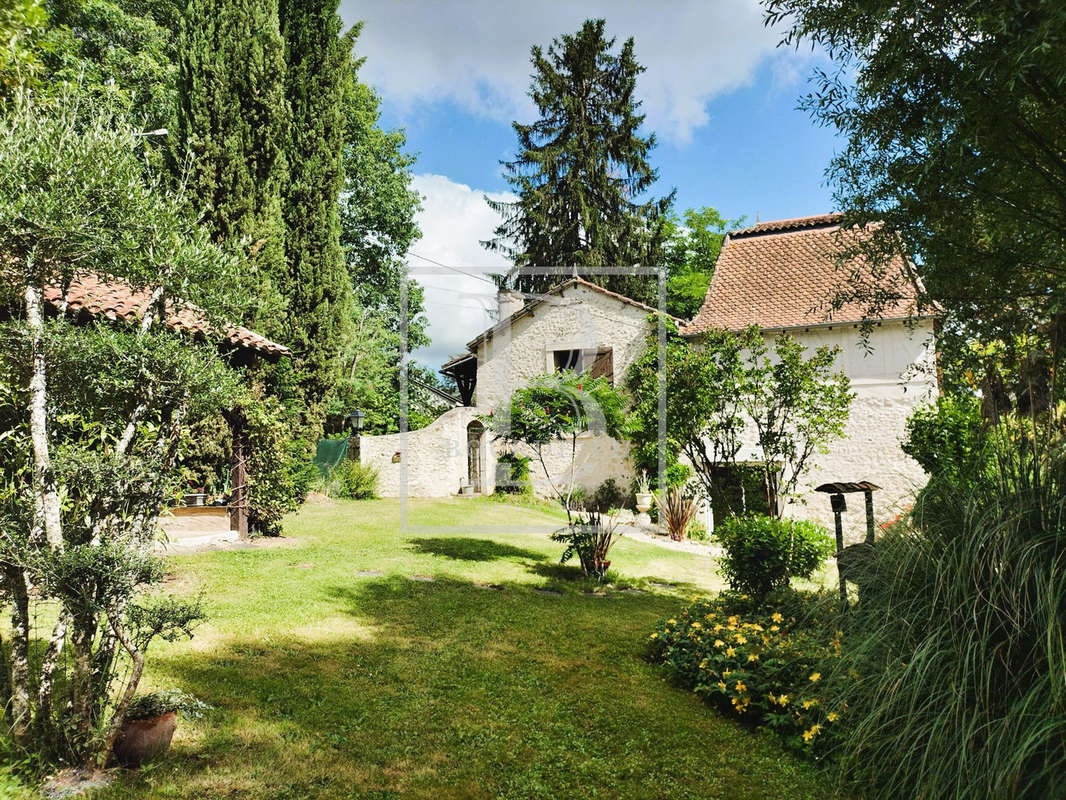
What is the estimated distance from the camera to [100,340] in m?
3.29

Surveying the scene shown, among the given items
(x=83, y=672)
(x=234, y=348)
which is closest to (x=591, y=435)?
(x=234, y=348)

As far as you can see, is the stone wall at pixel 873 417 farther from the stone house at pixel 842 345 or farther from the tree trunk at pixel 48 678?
the tree trunk at pixel 48 678

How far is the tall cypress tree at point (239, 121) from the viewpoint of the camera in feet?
41.9

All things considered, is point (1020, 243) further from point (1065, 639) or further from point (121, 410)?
point (121, 410)

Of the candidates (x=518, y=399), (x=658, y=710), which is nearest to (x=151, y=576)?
(x=658, y=710)

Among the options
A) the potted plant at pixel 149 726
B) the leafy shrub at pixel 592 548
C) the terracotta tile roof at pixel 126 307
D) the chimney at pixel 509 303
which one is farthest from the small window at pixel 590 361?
the potted plant at pixel 149 726

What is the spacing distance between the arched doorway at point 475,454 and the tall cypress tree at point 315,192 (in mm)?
5404

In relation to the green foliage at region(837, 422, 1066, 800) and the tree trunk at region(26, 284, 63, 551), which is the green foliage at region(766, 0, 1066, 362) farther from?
the tree trunk at region(26, 284, 63, 551)

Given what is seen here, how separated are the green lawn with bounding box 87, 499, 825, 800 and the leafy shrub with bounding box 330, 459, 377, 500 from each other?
362 inches

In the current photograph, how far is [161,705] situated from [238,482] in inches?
293

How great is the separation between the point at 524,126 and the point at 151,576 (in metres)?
26.5

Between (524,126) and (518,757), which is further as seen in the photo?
(524,126)

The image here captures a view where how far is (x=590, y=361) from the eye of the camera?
61.4 ft

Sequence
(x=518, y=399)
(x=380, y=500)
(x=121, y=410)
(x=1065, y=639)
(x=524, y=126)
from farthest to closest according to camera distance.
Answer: (x=524, y=126)
(x=380, y=500)
(x=518, y=399)
(x=121, y=410)
(x=1065, y=639)
